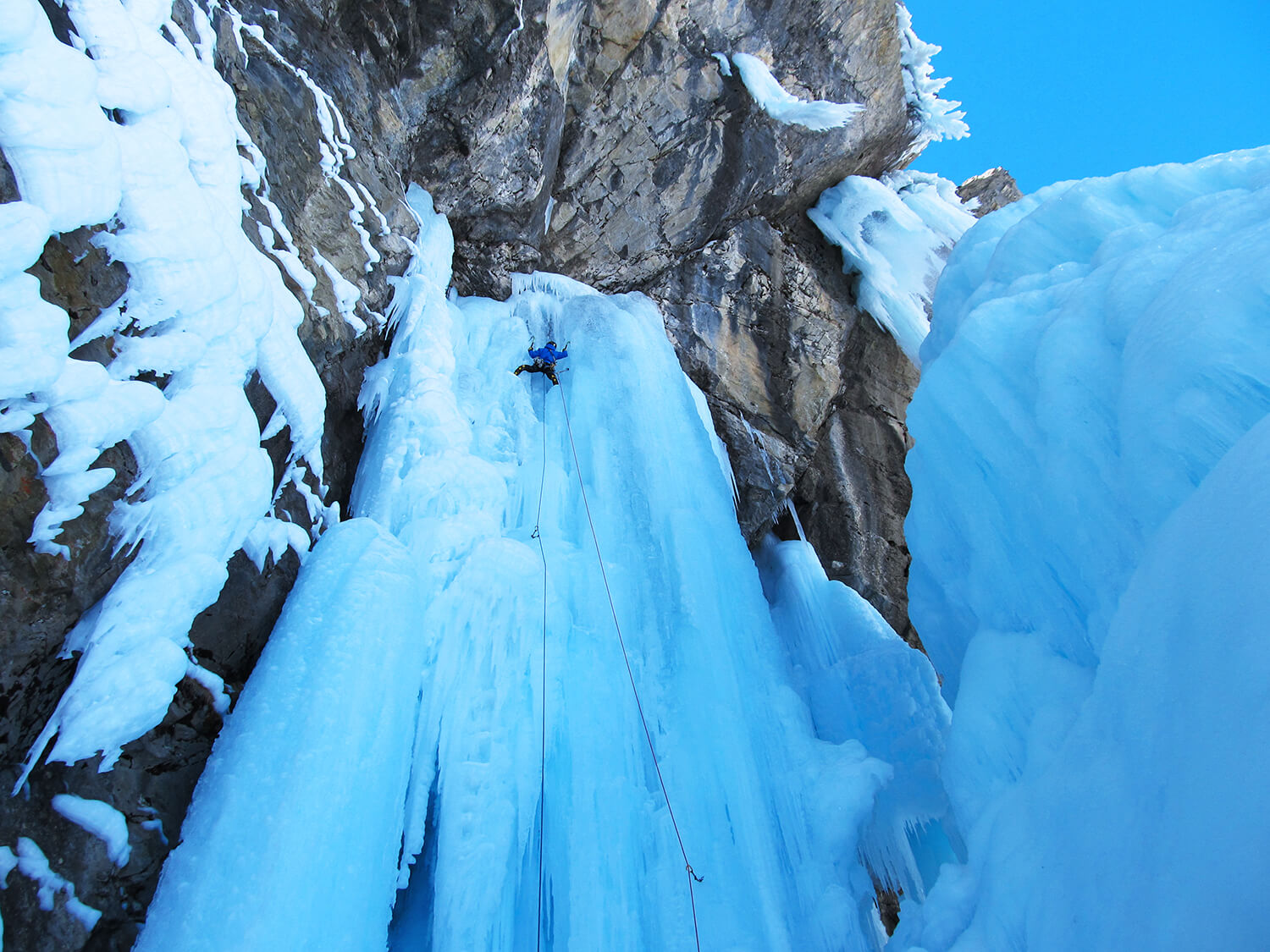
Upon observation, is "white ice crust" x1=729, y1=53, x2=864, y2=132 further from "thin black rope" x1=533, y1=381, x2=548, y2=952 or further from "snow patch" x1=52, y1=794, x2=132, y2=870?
"snow patch" x1=52, y1=794, x2=132, y2=870

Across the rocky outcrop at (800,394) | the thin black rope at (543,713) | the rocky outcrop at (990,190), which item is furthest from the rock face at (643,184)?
the rocky outcrop at (990,190)

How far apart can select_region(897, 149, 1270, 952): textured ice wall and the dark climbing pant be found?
319 cm

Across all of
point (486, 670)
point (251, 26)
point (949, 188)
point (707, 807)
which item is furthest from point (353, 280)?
point (949, 188)

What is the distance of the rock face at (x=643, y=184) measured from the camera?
398cm

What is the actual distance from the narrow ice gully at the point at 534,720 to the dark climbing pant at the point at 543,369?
21 cm

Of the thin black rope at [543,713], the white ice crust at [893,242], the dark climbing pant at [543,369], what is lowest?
the thin black rope at [543,713]

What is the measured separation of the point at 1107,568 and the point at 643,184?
5960 mm

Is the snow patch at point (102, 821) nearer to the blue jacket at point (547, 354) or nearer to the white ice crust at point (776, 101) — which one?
the blue jacket at point (547, 354)

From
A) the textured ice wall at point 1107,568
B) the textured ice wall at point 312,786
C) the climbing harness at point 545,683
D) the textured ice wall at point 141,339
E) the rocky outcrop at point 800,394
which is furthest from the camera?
the rocky outcrop at point 800,394

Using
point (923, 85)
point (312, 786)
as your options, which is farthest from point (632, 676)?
point (923, 85)

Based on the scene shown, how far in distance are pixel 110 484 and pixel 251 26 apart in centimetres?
325

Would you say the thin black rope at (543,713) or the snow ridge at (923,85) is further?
the snow ridge at (923,85)

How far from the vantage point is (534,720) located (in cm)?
339

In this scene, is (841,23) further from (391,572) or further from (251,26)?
(391,572)
